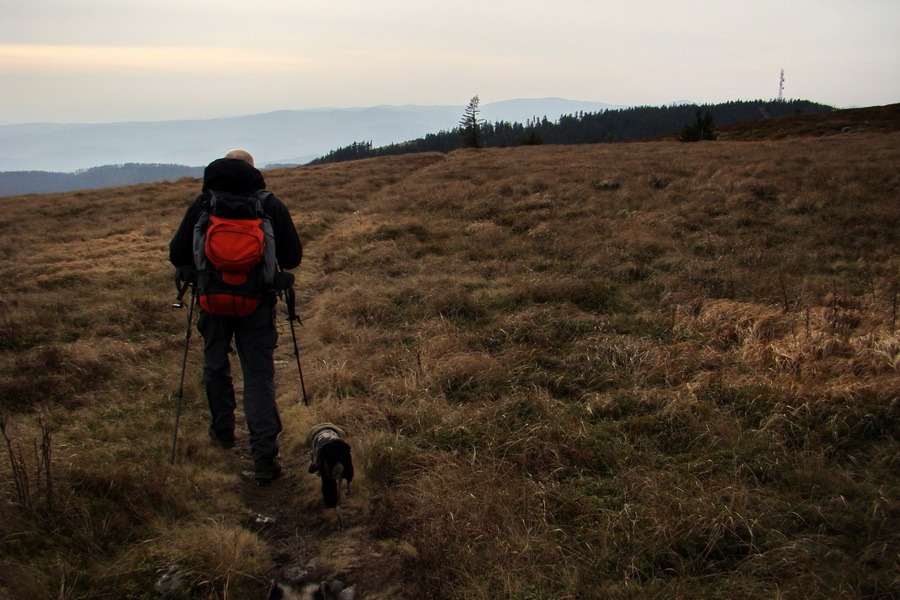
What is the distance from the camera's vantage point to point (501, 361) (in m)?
5.75

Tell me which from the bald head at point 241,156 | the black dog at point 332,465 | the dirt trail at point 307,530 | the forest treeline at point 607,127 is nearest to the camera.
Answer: the dirt trail at point 307,530

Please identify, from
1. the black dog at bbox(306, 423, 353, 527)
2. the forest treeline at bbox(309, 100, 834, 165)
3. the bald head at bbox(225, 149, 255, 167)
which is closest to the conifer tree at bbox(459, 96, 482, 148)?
the forest treeline at bbox(309, 100, 834, 165)

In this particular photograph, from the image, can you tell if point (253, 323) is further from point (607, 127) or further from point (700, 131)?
point (607, 127)

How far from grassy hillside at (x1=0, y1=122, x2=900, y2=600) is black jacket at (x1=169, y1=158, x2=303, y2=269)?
1637 millimetres

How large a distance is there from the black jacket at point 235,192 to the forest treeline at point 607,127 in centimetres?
11231

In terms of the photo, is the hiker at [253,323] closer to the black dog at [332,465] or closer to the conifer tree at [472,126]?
the black dog at [332,465]

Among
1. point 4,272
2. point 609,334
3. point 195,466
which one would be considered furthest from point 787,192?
point 4,272

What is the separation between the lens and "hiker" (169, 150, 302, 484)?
4.16 metres

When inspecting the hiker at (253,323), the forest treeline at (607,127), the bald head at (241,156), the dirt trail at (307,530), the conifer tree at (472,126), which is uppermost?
the forest treeline at (607,127)

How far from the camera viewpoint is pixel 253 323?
425 cm

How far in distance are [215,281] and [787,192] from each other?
1526 cm

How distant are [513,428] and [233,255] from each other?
8.94ft

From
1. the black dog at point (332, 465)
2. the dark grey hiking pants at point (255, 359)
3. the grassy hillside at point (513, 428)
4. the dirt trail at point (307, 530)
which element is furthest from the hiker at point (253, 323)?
the black dog at point (332, 465)

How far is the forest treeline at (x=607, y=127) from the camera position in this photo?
11888 cm
